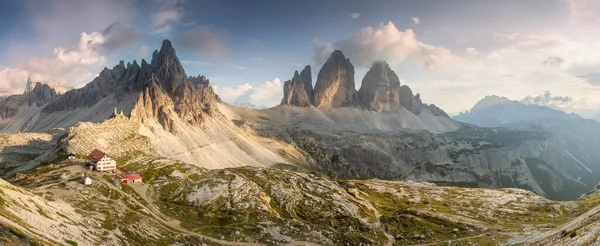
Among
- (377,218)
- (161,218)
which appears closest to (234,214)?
(161,218)

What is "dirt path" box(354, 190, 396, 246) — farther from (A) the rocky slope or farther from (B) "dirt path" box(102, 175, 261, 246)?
(B) "dirt path" box(102, 175, 261, 246)

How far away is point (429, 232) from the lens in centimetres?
15038

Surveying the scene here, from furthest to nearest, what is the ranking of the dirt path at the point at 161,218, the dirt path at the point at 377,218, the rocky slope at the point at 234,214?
the dirt path at the point at 377,218, the dirt path at the point at 161,218, the rocky slope at the point at 234,214

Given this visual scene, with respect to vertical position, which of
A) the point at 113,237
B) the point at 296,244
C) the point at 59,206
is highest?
the point at 59,206

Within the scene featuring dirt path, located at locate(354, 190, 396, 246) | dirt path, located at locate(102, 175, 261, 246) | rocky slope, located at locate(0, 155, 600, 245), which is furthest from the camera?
dirt path, located at locate(354, 190, 396, 246)

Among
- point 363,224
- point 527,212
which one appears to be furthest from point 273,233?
point 527,212

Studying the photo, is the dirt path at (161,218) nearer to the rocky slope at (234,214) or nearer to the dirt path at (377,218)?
the rocky slope at (234,214)

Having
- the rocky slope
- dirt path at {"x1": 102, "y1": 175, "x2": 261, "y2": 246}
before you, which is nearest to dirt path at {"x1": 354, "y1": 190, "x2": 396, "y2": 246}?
the rocky slope

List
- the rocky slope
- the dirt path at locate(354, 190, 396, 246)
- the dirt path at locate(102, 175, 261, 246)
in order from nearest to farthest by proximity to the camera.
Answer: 1. the rocky slope
2. the dirt path at locate(102, 175, 261, 246)
3. the dirt path at locate(354, 190, 396, 246)

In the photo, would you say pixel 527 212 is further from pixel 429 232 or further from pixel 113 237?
pixel 113 237

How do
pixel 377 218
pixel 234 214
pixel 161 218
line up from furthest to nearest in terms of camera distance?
pixel 377 218, pixel 234 214, pixel 161 218

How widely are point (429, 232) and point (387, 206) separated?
47.8 metres

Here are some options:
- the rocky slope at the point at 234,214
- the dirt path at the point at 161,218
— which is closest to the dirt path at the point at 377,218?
the rocky slope at the point at 234,214

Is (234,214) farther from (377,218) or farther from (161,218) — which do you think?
(377,218)
